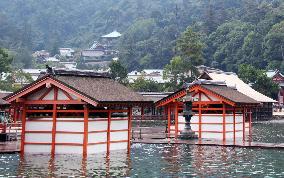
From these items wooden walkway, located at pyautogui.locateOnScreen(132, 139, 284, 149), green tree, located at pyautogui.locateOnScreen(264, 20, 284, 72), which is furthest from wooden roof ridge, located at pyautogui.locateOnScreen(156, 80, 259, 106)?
green tree, located at pyautogui.locateOnScreen(264, 20, 284, 72)

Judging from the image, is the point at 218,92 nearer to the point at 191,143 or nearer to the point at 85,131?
the point at 191,143

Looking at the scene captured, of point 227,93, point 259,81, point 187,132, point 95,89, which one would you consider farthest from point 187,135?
point 259,81

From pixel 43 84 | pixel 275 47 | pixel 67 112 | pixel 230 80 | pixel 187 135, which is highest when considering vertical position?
pixel 275 47

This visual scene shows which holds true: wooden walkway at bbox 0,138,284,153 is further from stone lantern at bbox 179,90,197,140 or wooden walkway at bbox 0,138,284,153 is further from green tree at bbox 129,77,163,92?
green tree at bbox 129,77,163,92

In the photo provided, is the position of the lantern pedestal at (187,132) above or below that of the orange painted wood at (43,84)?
below

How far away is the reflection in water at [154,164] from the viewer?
22.4 m

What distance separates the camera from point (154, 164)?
1004 inches

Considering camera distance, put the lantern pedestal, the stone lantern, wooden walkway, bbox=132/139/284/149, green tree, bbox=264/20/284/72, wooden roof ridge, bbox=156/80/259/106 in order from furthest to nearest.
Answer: green tree, bbox=264/20/284/72 → wooden roof ridge, bbox=156/80/259/106 → the lantern pedestal → the stone lantern → wooden walkway, bbox=132/139/284/149

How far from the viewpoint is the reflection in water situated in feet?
73.5

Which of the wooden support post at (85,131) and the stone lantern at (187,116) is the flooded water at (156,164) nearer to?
the wooden support post at (85,131)

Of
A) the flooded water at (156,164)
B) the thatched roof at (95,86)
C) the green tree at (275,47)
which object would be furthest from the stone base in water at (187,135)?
the green tree at (275,47)

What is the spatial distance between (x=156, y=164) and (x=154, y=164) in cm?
9

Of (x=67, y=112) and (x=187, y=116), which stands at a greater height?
(x=187, y=116)

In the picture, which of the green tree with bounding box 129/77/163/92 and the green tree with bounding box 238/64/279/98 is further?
the green tree with bounding box 129/77/163/92
